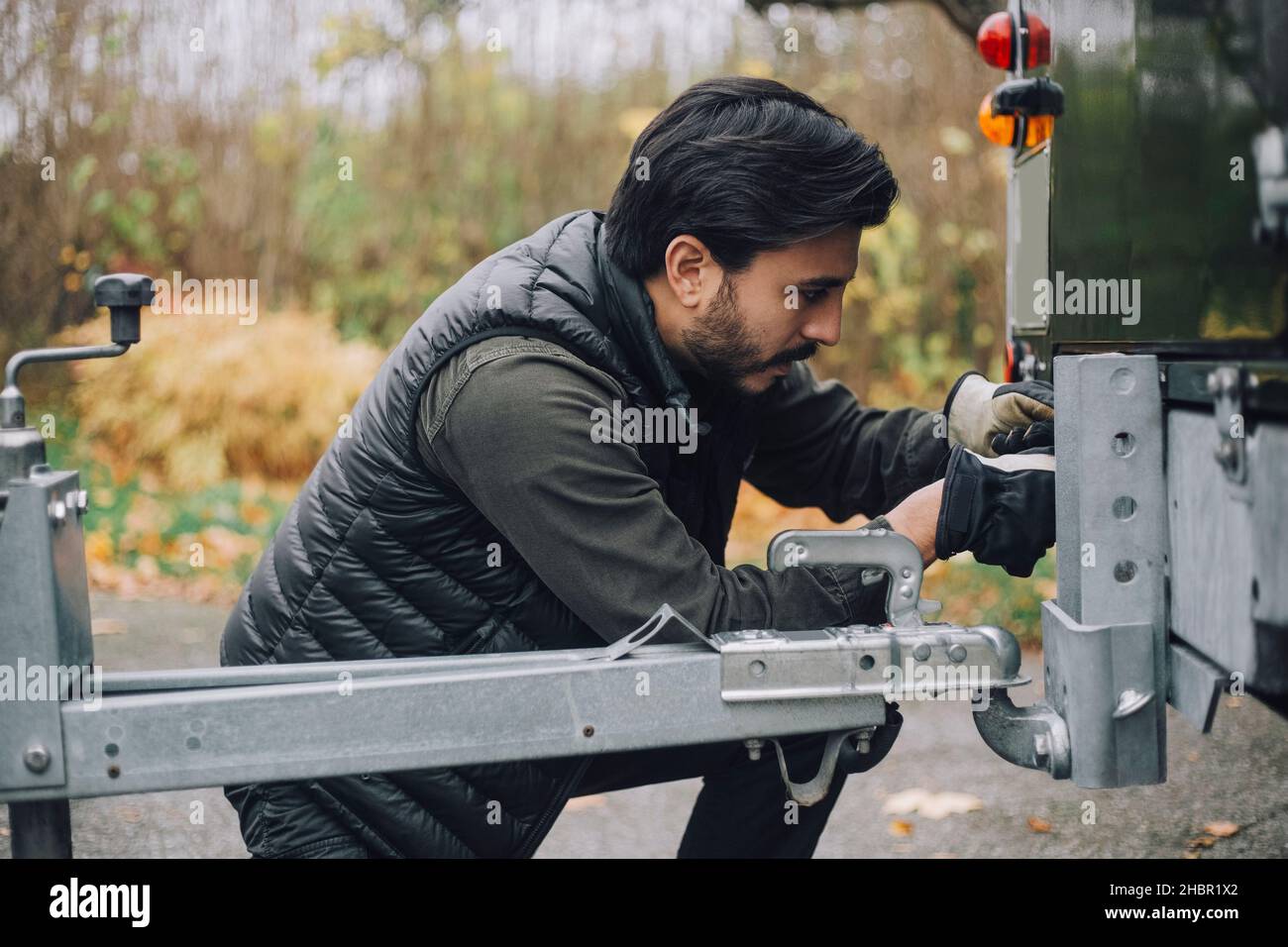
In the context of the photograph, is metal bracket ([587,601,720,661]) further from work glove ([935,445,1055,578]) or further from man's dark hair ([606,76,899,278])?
man's dark hair ([606,76,899,278])

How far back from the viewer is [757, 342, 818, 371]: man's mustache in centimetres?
231

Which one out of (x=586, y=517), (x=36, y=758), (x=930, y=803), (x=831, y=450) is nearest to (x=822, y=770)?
(x=586, y=517)

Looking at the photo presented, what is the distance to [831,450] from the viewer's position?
2.86 m

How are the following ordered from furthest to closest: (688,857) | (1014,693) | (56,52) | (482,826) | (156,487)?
(56,52), (156,487), (1014,693), (688,857), (482,826)

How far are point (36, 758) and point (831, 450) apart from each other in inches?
71.3

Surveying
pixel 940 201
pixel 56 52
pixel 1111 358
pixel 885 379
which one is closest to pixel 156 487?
pixel 56 52

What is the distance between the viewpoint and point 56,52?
329 inches

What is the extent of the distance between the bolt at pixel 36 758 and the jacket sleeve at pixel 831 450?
5.48ft

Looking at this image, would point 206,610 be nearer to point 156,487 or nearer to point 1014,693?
point 156,487

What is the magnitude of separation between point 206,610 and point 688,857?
3850mm

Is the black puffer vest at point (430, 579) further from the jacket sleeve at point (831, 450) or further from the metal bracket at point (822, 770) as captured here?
the jacket sleeve at point (831, 450)

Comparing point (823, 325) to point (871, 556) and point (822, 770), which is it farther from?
point (822, 770)

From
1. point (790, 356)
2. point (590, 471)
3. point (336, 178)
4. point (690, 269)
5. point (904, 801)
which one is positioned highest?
point (336, 178)

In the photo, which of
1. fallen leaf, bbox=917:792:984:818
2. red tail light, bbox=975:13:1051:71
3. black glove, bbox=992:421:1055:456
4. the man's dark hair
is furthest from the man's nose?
fallen leaf, bbox=917:792:984:818
